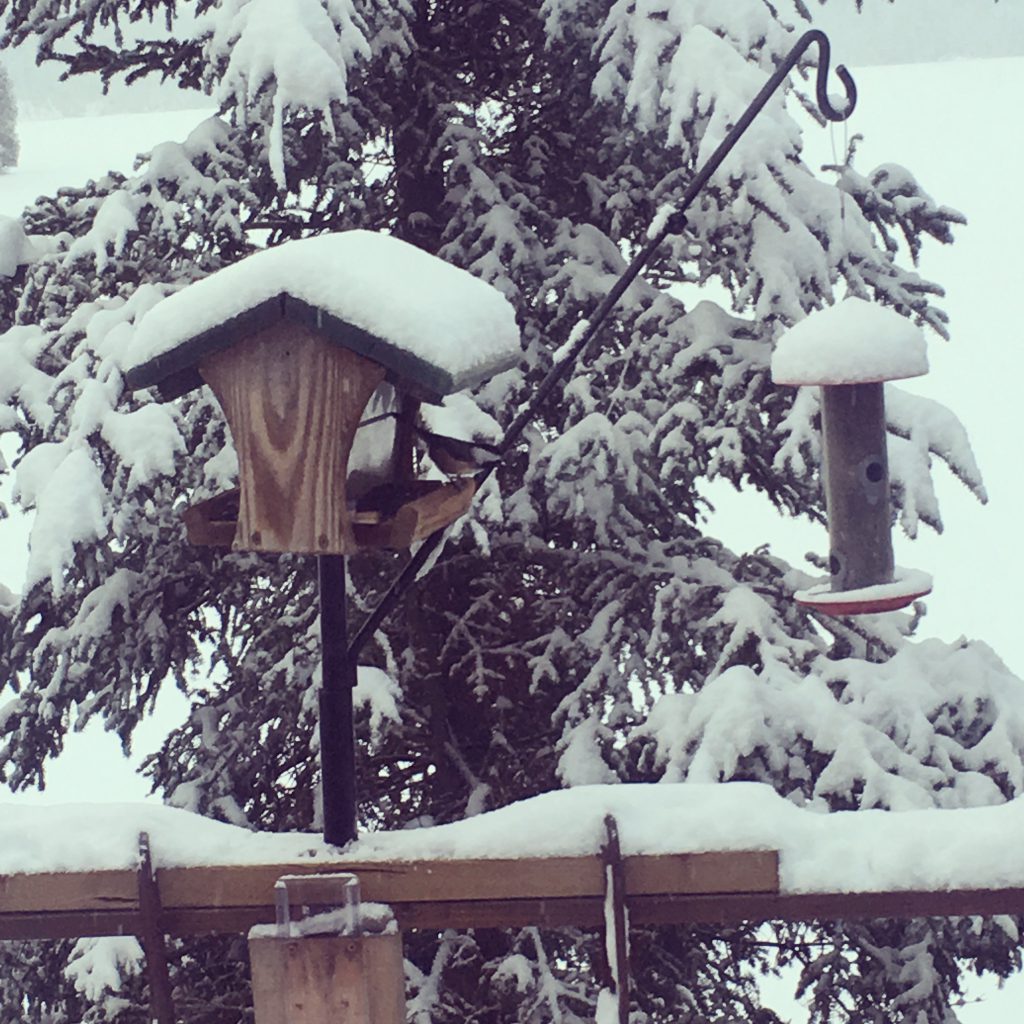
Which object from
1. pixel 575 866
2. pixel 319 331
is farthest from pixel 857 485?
pixel 319 331

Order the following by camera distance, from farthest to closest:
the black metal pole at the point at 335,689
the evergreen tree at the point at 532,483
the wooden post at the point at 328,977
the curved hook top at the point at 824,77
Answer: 1. the evergreen tree at the point at 532,483
2. the curved hook top at the point at 824,77
3. the black metal pole at the point at 335,689
4. the wooden post at the point at 328,977

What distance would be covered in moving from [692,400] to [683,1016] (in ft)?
6.60

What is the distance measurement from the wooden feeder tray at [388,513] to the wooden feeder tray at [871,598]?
1030 mm

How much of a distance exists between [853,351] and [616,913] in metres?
1.38

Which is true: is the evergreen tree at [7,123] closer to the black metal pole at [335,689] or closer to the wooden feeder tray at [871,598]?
the wooden feeder tray at [871,598]

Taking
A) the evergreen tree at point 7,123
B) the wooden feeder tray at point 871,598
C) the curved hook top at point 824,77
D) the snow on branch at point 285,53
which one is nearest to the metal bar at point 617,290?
the curved hook top at point 824,77

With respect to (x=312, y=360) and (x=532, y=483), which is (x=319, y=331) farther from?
(x=532, y=483)

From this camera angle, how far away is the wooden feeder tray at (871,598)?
3.22 meters

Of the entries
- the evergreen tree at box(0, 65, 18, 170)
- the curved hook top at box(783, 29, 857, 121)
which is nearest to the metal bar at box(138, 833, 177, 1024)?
the curved hook top at box(783, 29, 857, 121)

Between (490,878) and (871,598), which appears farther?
(871,598)

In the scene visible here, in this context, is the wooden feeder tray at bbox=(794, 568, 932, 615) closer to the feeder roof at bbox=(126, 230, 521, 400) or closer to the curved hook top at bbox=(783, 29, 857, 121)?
the curved hook top at bbox=(783, 29, 857, 121)

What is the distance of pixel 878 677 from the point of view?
173 inches

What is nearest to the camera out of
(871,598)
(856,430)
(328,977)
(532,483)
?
(328,977)

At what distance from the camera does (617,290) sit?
253 centimetres
